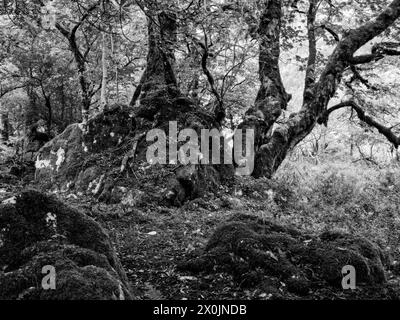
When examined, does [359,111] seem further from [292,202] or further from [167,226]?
[167,226]

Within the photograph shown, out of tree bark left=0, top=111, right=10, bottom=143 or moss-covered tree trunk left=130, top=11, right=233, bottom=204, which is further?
tree bark left=0, top=111, right=10, bottom=143

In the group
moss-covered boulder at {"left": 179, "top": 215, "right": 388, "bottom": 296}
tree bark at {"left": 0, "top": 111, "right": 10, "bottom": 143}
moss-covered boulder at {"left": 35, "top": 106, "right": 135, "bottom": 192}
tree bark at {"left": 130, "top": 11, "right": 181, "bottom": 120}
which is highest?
tree bark at {"left": 0, "top": 111, "right": 10, "bottom": 143}

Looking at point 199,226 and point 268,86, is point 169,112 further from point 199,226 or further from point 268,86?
point 199,226

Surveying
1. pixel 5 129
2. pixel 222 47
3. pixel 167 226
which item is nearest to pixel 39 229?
pixel 167 226

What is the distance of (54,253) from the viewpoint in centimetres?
314

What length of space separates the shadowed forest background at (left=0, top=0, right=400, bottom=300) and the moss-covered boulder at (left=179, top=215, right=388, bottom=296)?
16 mm

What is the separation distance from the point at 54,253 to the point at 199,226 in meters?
3.97

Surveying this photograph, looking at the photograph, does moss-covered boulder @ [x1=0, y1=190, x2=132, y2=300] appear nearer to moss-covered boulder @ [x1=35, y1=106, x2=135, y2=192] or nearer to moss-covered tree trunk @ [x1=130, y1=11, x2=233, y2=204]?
moss-covered tree trunk @ [x1=130, y1=11, x2=233, y2=204]

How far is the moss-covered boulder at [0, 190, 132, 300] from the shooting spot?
281 centimetres

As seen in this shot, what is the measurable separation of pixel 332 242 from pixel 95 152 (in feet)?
22.1

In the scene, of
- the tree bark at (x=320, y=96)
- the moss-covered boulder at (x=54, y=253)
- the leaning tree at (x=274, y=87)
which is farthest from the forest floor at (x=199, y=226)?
the leaning tree at (x=274, y=87)

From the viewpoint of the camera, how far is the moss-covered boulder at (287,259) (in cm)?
405

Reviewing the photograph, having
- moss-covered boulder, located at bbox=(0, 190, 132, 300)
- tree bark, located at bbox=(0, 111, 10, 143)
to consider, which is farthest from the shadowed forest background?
tree bark, located at bbox=(0, 111, 10, 143)
